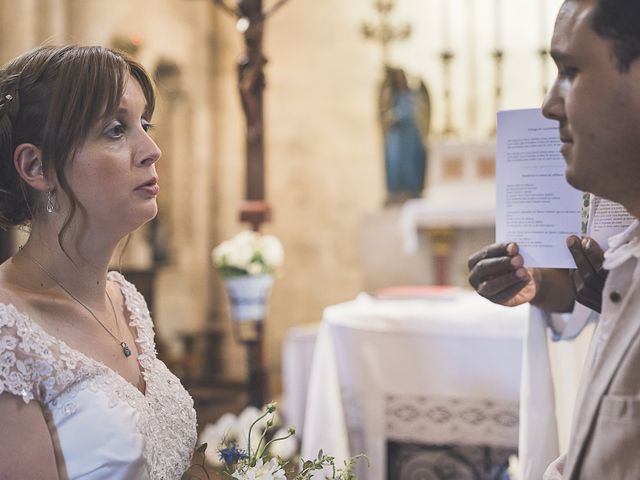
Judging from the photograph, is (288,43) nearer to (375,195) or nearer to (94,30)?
(375,195)

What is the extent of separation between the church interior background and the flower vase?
101 inches

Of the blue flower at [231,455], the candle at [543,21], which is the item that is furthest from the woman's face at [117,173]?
the candle at [543,21]

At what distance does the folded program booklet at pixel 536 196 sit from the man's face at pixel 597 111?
0.50 meters

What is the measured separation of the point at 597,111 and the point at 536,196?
63 centimetres

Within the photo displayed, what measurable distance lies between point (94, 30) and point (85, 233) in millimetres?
5752

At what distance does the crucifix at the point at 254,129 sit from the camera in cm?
521

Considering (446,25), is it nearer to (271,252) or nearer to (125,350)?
(271,252)

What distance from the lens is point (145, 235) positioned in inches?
317

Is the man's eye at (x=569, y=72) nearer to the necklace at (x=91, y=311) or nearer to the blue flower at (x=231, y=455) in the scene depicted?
the blue flower at (x=231, y=455)

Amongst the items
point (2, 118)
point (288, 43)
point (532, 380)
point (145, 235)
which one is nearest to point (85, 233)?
point (2, 118)

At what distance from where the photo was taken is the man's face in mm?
1045

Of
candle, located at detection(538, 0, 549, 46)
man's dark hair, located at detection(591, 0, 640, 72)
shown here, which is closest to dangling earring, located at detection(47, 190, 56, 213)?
man's dark hair, located at detection(591, 0, 640, 72)

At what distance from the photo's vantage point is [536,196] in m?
1.68

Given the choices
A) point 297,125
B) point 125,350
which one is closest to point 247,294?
point 125,350
